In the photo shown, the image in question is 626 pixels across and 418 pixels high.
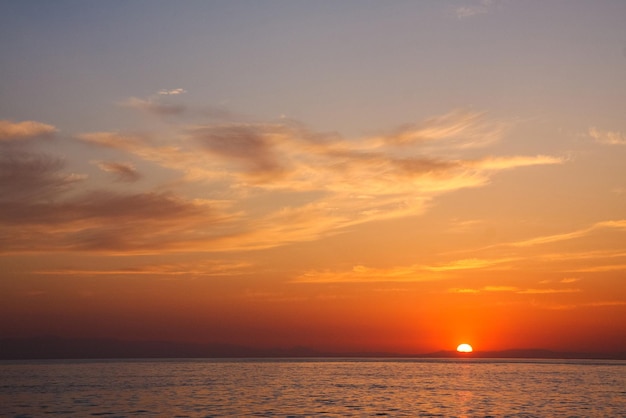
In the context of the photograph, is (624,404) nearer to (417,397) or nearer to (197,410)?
(417,397)

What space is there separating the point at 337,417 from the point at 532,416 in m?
21.1

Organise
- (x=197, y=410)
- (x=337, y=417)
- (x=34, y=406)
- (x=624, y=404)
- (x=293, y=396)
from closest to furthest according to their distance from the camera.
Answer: (x=337, y=417), (x=197, y=410), (x=34, y=406), (x=624, y=404), (x=293, y=396)

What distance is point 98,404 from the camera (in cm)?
8638

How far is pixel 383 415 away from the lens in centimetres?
7300

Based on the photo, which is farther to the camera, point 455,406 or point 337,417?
point 455,406

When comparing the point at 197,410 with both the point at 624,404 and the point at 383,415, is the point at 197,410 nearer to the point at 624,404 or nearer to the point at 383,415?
the point at 383,415

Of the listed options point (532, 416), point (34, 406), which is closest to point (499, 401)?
point (532, 416)

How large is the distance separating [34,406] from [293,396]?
1369 inches

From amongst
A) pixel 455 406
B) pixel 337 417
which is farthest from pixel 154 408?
pixel 455 406

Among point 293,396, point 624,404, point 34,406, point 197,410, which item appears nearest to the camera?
point 197,410

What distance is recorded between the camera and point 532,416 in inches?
2938

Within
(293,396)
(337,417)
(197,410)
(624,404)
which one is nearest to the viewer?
(337,417)

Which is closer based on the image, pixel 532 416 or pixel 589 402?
pixel 532 416

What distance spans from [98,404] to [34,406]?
727cm
